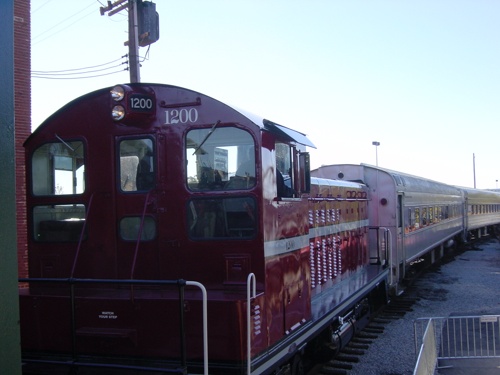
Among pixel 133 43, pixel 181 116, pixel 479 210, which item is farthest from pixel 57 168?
pixel 479 210

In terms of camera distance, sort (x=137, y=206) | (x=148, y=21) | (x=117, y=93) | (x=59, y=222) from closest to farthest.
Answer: (x=117, y=93), (x=137, y=206), (x=59, y=222), (x=148, y=21)

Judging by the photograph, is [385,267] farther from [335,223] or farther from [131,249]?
[131,249]

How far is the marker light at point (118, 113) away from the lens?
192 inches

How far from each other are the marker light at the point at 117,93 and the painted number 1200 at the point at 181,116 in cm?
45

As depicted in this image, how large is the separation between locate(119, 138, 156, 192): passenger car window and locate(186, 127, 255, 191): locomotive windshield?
42 cm

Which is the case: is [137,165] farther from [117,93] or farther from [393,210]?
[393,210]

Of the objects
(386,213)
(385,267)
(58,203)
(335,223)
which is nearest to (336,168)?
(386,213)

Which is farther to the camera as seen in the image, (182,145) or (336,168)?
(336,168)

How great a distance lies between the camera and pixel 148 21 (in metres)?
13.2

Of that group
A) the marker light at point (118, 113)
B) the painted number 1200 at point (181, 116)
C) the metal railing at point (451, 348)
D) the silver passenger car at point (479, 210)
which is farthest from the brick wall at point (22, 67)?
the silver passenger car at point (479, 210)

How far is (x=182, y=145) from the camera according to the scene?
4871mm

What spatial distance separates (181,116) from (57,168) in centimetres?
153

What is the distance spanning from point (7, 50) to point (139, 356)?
3194 millimetres

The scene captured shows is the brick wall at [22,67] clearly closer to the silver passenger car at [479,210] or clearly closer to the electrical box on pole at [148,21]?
the electrical box on pole at [148,21]
